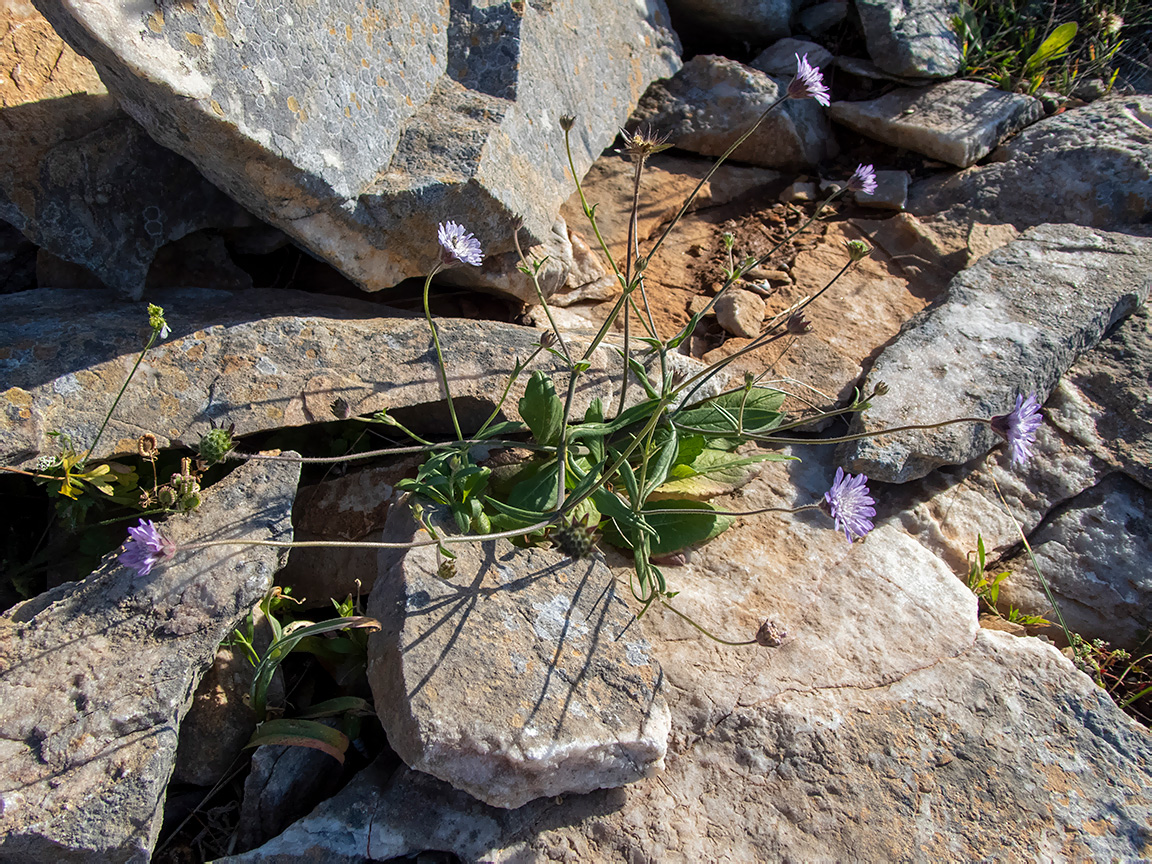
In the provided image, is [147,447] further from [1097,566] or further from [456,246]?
[1097,566]

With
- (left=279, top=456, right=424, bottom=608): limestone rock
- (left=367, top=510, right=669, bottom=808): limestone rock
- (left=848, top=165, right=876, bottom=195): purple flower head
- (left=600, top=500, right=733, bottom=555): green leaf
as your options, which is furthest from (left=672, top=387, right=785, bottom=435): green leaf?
(left=279, top=456, right=424, bottom=608): limestone rock

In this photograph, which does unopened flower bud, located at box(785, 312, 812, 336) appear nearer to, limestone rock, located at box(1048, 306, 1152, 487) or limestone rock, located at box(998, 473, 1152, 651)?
limestone rock, located at box(998, 473, 1152, 651)

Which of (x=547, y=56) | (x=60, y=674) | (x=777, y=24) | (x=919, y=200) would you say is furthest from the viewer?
(x=777, y=24)

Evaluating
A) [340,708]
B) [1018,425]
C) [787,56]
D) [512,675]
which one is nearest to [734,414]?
[1018,425]

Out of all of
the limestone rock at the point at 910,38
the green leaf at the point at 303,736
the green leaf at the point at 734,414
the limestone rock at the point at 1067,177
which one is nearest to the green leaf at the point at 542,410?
the green leaf at the point at 734,414

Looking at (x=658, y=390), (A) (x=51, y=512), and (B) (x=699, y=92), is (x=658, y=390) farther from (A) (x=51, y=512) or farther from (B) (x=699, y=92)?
(B) (x=699, y=92)

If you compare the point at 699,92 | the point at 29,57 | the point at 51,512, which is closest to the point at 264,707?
the point at 51,512

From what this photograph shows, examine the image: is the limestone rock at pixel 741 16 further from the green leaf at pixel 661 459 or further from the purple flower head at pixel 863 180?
the green leaf at pixel 661 459
